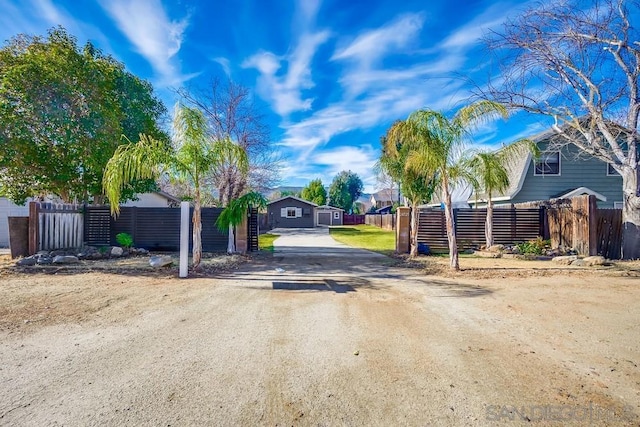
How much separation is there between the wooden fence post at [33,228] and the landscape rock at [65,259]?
1664mm

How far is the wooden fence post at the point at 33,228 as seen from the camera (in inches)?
360

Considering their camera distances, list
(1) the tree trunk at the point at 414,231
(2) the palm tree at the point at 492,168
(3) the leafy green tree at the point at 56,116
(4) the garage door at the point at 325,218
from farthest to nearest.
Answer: (4) the garage door at the point at 325,218, (1) the tree trunk at the point at 414,231, (2) the palm tree at the point at 492,168, (3) the leafy green tree at the point at 56,116

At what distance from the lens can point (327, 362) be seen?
2945 millimetres

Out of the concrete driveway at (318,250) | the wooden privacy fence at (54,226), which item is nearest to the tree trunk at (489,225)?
the concrete driveway at (318,250)

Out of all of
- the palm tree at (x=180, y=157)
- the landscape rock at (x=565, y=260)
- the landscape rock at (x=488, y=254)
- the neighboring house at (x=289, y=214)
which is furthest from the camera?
the neighboring house at (x=289, y=214)

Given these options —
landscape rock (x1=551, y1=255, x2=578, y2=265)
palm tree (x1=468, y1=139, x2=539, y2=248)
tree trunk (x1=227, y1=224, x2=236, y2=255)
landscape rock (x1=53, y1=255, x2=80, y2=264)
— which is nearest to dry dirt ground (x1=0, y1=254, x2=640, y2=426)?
landscape rock (x1=53, y1=255, x2=80, y2=264)

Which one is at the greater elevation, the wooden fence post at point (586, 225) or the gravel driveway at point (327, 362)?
the wooden fence post at point (586, 225)

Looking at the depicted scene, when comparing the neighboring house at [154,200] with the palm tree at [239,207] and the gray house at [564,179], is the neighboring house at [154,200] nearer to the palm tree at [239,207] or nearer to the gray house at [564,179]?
the palm tree at [239,207]

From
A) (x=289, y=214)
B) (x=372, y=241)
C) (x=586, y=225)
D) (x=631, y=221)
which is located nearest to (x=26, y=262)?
(x=372, y=241)

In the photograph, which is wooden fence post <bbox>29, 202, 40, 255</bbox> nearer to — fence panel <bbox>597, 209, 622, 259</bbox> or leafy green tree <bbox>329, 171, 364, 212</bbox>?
fence panel <bbox>597, 209, 622, 259</bbox>

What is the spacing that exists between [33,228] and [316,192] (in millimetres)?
37221

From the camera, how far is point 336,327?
3.88 metres

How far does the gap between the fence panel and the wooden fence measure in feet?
111

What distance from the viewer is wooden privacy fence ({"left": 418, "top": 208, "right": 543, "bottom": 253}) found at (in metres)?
11.8
